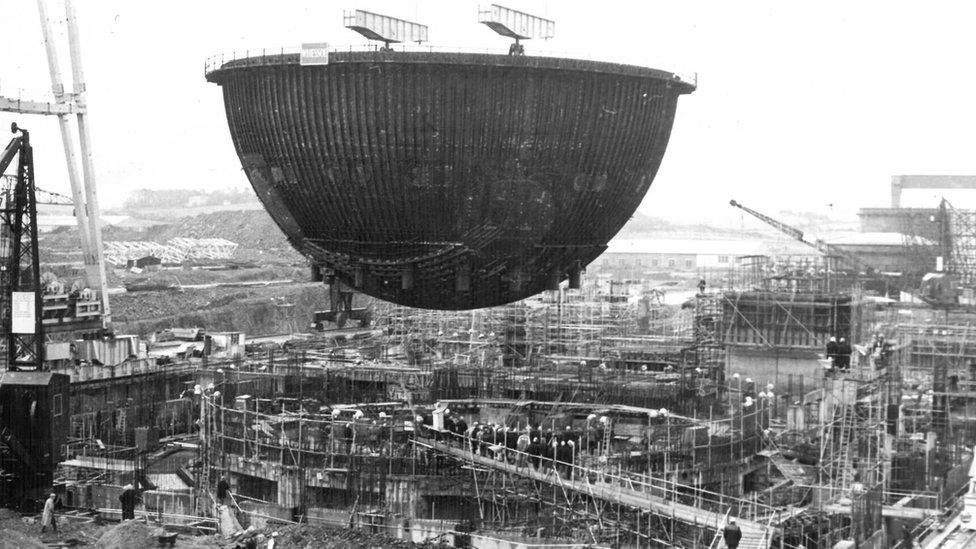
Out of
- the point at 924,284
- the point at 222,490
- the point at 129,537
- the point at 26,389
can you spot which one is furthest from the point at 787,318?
the point at 129,537

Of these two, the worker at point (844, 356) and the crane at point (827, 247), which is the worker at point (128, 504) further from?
the crane at point (827, 247)

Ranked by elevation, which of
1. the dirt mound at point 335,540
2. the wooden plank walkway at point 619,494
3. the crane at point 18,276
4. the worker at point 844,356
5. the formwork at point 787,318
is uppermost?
the crane at point 18,276

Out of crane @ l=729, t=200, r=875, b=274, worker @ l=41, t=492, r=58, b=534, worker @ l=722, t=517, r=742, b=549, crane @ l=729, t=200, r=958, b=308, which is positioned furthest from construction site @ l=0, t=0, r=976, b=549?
crane @ l=729, t=200, r=875, b=274

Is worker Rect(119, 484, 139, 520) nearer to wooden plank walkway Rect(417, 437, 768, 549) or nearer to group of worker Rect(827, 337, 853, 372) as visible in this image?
wooden plank walkway Rect(417, 437, 768, 549)

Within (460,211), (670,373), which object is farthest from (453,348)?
(460,211)

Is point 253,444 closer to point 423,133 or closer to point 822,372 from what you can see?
point 423,133

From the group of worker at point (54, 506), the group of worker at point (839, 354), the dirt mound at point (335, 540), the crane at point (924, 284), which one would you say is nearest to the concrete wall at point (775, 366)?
the group of worker at point (839, 354)
